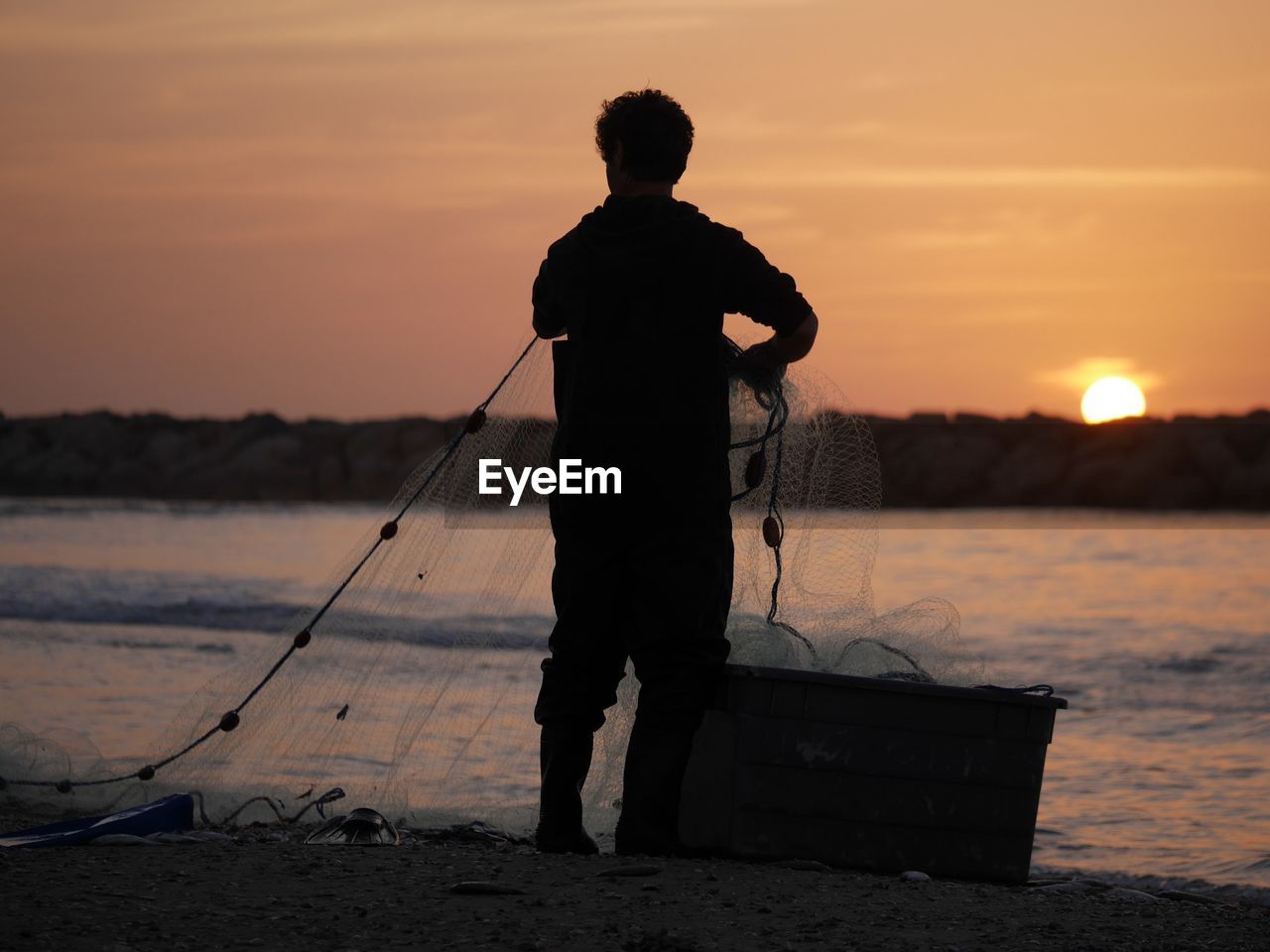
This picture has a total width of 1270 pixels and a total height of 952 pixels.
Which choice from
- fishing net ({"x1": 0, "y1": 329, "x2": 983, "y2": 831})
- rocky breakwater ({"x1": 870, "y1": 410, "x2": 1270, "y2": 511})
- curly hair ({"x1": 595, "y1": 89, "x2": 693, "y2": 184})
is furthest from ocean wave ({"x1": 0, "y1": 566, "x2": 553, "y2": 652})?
rocky breakwater ({"x1": 870, "y1": 410, "x2": 1270, "y2": 511})

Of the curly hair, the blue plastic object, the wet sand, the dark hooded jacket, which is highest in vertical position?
the curly hair

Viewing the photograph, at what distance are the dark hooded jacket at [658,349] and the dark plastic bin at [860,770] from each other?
21.4 inches

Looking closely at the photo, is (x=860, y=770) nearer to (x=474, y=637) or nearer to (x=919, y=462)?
(x=474, y=637)

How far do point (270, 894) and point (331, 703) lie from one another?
1.64 metres

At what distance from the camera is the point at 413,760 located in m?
5.45

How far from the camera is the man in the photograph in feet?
13.3

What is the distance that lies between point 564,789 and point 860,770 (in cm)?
81

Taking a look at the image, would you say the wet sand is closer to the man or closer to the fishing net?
the man

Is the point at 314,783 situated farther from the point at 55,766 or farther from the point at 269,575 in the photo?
the point at 269,575

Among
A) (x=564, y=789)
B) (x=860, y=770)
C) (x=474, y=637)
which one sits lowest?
(x=564, y=789)

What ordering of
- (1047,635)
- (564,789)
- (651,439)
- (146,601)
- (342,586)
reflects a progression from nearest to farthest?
(651,439) → (564,789) → (342,586) → (1047,635) → (146,601)

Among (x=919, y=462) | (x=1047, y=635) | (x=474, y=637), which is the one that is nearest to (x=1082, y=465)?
(x=919, y=462)

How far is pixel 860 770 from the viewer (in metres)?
4.14

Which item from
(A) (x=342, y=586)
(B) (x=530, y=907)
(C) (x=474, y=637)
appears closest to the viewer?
(B) (x=530, y=907)
